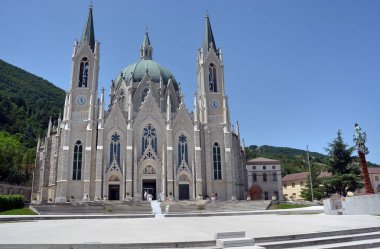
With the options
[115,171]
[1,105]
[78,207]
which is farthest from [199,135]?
[1,105]

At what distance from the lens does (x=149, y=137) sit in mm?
47625

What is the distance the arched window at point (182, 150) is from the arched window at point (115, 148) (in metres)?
8.82

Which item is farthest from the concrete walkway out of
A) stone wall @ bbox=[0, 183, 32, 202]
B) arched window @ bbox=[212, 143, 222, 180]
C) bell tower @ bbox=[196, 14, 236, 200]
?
stone wall @ bbox=[0, 183, 32, 202]

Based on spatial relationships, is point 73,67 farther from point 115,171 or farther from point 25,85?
point 25,85

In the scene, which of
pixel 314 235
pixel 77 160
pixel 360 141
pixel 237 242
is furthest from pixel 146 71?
pixel 237 242

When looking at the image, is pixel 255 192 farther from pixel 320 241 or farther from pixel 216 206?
pixel 320 241

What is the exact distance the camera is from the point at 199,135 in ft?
157

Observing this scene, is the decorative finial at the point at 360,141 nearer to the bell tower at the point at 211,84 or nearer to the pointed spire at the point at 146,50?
the bell tower at the point at 211,84

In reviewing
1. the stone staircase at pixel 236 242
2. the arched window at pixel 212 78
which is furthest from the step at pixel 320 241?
the arched window at pixel 212 78

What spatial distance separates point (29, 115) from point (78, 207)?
84712 mm

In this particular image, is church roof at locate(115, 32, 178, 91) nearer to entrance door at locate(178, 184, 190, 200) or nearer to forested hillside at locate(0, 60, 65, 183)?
entrance door at locate(178, 184, 190, 200)

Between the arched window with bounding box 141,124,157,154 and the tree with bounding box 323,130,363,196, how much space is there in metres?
24.3

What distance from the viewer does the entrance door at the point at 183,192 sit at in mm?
46281

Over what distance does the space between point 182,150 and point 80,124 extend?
593 inches
